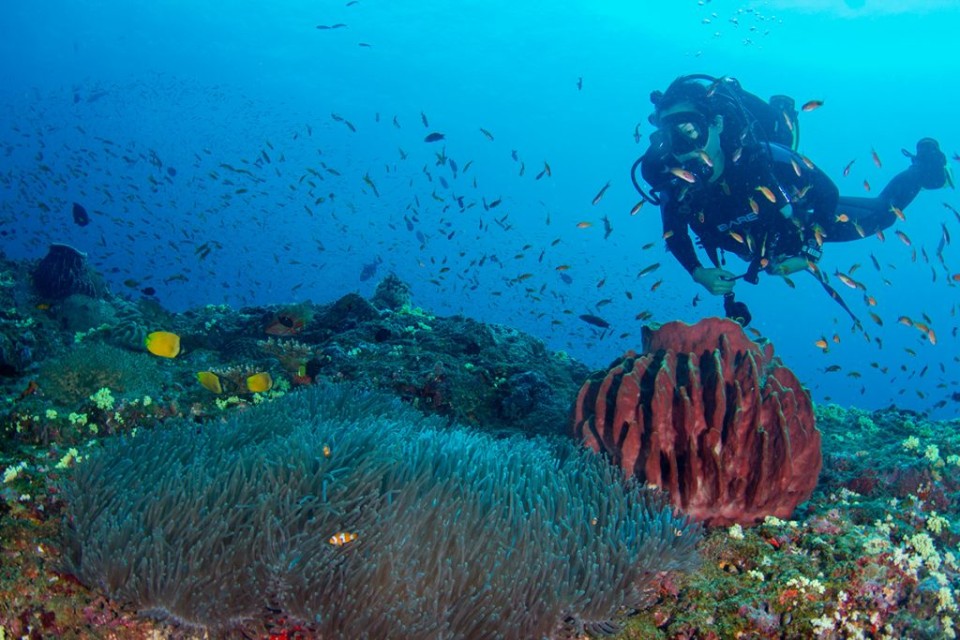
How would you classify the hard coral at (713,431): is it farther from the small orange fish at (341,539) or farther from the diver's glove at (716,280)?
the diver's glove at (716,280)

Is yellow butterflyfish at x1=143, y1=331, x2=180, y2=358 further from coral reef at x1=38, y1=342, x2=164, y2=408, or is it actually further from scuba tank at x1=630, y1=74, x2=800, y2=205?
scuba tank at x1=630, y1=74, x2=800, y2=205

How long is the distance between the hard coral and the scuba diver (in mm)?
4459

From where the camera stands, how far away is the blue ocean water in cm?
4784

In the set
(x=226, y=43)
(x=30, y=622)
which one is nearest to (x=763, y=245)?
(x=30, y=622)

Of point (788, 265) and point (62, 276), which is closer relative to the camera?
point (788, 265)

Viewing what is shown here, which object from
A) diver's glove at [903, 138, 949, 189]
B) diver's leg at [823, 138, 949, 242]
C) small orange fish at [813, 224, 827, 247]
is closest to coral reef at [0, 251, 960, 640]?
small orange fish at [813, 224, 827, 247]

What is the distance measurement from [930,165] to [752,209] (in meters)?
6.35

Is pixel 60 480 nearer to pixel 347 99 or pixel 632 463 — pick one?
pixel 632 463

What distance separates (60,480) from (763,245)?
9.16 m

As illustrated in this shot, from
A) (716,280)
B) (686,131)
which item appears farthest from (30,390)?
(686,131)

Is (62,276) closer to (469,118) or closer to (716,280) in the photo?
(716,280)

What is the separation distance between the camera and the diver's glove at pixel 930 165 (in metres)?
11.6

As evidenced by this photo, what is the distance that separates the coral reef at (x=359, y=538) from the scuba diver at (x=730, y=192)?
6.28m

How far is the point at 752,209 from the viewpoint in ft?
28.4
